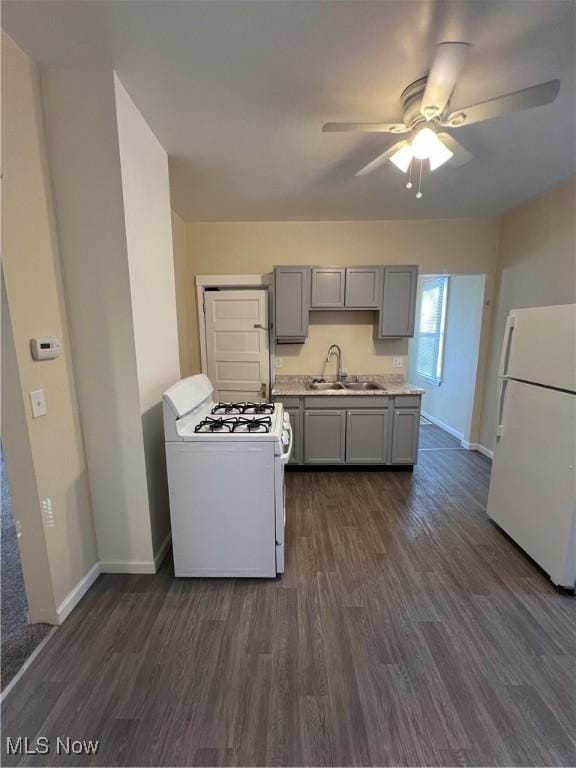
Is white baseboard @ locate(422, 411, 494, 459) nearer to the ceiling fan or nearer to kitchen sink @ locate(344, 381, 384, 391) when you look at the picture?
kitchen sink @ locate(344, 381, 384, 391)

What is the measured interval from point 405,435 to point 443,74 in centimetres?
278

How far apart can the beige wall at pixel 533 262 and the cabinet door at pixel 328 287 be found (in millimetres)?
1856

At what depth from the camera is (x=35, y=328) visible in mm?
1498

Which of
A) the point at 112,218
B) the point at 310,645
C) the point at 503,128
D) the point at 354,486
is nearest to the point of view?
the point at 310,645

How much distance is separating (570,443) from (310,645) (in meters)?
1.84

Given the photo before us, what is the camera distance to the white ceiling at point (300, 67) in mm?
1226

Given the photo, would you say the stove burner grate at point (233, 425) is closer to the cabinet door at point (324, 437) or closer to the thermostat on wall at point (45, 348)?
the thermostat on wall at point (45, 348)

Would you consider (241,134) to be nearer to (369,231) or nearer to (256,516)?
(369,231)

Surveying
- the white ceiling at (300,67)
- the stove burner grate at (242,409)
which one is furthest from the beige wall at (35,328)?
the stove burner grate at (242,409)

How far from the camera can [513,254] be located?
11.0ft

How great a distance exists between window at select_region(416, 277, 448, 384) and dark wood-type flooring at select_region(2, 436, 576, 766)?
3.30m

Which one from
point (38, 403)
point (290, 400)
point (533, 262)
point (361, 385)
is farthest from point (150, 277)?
point (533, 262)

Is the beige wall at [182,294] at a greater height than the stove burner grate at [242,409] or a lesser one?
greater

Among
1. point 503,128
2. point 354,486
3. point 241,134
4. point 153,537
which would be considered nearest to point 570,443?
point 354,486
